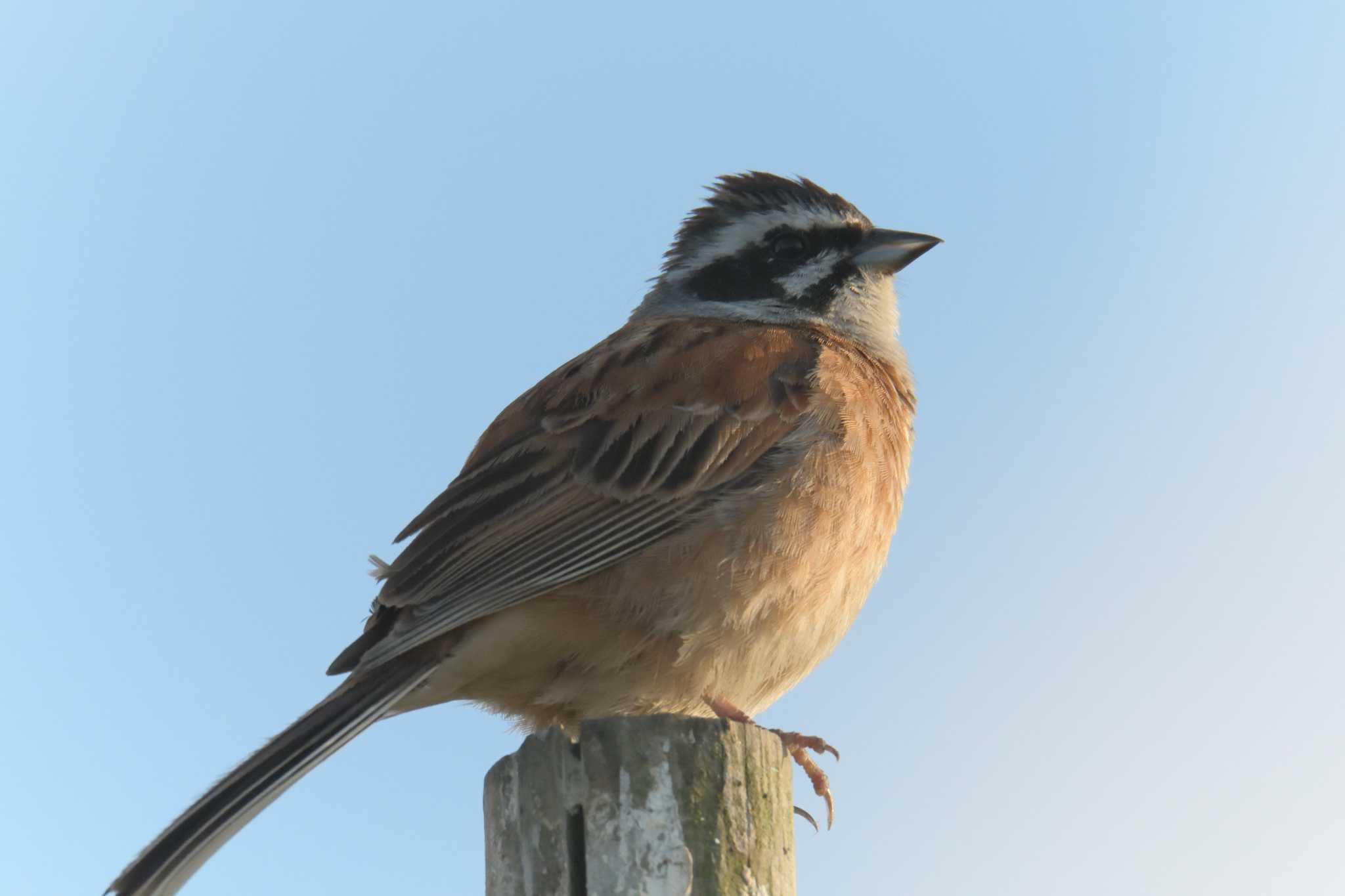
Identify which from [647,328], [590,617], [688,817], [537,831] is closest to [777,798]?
[688,817]

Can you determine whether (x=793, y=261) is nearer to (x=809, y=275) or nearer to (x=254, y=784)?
(x=809, y=275)

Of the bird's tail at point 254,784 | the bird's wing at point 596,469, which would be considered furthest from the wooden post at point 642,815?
the bird's wing at point 596,469

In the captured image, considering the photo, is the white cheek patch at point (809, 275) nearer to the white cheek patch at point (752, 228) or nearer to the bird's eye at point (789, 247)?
the bird's eye at point (789, 247)

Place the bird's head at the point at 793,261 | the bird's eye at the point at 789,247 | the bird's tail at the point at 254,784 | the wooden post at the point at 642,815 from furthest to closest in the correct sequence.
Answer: the bird's eye at the point at 789,247 < the bird's head at the point at 793,261 < the bird's tail at the point at 254,784 < the wooden post at the point at 642,815

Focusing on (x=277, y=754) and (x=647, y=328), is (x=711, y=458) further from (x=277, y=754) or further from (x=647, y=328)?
(x=277, y=754)

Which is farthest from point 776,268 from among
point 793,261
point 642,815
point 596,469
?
point 642,815

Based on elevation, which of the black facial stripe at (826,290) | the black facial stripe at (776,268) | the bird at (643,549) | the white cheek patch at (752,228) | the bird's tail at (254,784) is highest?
the white cheek patch at (752,228)

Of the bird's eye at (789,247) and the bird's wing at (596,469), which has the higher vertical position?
the bird's eye at (789,247)
